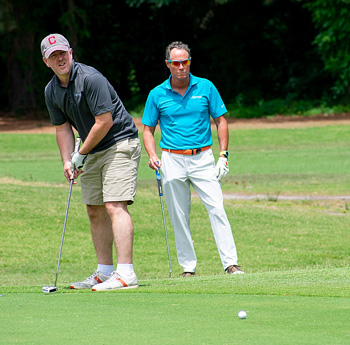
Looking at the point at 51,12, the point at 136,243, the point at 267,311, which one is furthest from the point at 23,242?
the point at 51,12

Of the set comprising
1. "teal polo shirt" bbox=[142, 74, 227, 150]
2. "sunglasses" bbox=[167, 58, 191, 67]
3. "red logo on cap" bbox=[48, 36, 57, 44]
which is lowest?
"teal polo shirt" bbox=[142, 74, 227, 150]

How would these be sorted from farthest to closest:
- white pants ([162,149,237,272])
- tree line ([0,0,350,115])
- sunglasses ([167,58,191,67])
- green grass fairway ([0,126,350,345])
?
tree line ([0,0,350,115]) → white pants ([162,149,237,272]) → sunglasses ([167,58,191,67]) → green grass fairway ([0,126,350,345])

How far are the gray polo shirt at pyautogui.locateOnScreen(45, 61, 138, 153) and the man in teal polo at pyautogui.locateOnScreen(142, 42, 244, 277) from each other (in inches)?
40.5

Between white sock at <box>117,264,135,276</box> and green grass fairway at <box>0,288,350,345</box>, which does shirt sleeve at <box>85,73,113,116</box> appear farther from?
green grass fairway at <box>0,288,350,345</box>

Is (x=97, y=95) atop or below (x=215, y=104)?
atop

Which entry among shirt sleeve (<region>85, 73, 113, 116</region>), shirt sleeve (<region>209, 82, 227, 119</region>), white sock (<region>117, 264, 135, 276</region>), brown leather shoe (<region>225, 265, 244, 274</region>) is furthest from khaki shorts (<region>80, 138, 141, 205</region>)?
brown leather shoe (<region>225, 265, 244, 274</region>)

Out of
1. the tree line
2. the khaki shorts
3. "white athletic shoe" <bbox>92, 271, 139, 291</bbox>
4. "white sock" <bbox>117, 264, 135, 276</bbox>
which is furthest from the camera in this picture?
the tree line

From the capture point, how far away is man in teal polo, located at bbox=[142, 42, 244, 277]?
7492 millimetres

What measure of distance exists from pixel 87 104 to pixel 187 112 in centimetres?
150

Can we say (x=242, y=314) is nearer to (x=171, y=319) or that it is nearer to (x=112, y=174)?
(x=171, y=319)

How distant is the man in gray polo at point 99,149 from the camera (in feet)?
20.2

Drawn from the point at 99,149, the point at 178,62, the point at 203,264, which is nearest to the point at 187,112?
the point at 178,62

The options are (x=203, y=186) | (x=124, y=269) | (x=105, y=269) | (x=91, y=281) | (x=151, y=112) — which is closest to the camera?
(x=124, y=269)

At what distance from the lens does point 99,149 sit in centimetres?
643
